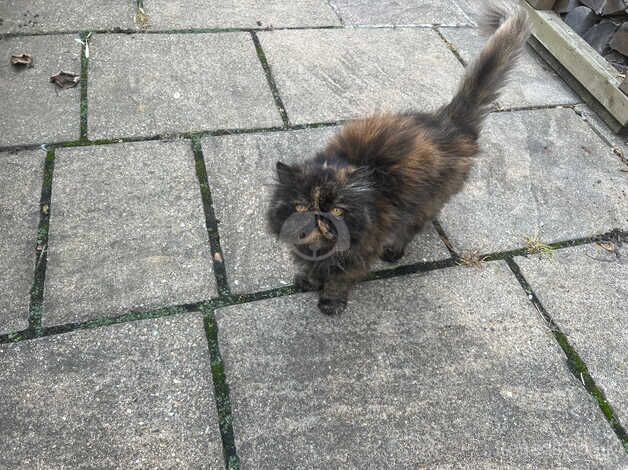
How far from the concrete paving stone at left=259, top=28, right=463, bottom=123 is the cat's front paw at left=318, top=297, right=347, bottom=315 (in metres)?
1.55

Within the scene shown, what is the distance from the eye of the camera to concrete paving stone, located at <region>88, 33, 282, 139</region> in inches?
130

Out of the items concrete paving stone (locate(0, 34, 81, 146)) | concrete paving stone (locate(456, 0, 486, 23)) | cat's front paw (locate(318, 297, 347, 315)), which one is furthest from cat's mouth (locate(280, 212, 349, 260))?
concrete paving stone (locate(456, 0, 486, 23))

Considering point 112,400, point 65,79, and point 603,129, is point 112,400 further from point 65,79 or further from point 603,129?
point 603,129

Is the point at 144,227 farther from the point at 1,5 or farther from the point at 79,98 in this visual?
the point at 1,5

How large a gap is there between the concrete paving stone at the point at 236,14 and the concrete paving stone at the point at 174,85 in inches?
8.1

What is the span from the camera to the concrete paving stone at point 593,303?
2428 millimetres

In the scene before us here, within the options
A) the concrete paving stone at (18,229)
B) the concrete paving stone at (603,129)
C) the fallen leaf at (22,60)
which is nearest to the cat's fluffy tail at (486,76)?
the concrete paving stone at (603,129)

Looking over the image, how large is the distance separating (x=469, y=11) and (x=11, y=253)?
4.60 meters

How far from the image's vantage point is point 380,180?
218cm

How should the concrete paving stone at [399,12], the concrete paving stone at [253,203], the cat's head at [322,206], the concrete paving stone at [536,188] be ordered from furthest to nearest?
the concrete paving stone at [399,12] < the concrete paving stone at [536,188] < the concrete paving stone at [253,203] < the cat's head at [322,206]

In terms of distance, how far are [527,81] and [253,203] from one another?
9.33ft

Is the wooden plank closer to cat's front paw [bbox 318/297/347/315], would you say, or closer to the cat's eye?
cat's front paw [bbox 318/297/347/315]

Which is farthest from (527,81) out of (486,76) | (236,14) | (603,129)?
(236,14)

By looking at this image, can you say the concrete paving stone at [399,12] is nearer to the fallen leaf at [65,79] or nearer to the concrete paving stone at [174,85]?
the concrete paving stone at [174,85]
